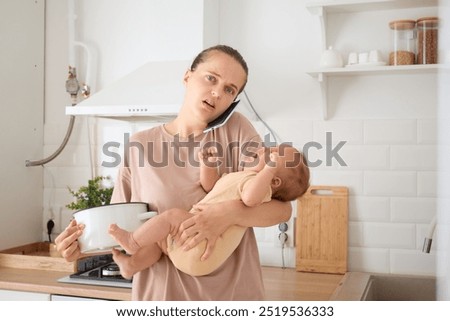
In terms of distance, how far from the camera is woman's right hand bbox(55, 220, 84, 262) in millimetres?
783

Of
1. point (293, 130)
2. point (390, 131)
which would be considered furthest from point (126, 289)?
point (390, 131)

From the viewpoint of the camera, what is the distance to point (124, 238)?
766mm

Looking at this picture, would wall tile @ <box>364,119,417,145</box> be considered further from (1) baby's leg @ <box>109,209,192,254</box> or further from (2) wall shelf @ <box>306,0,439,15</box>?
(1) baby's leg @ <box>109,209,192,254</box>

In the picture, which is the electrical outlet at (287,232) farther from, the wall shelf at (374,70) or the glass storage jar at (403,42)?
the glass storage jar at (403,42)

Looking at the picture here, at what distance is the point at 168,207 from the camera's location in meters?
0.81

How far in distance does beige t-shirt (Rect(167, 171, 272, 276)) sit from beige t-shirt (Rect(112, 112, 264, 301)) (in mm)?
34

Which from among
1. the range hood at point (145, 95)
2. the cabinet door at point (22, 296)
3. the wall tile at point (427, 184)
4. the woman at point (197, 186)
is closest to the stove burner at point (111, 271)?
the cabinet door at point (22, 296)

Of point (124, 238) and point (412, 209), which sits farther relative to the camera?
point (412, 209)

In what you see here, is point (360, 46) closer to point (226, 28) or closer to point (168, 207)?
point (226, 28)

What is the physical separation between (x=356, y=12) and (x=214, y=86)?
134 centimetres

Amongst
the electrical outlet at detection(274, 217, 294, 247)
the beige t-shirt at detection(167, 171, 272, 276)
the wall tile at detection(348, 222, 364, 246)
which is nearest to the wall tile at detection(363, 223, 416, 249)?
the wall tile at detection(348, 222, 364, 246)

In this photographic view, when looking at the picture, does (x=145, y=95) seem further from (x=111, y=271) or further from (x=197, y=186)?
(x=197, y=186)

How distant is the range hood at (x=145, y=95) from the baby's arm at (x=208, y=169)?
2.79 ft
